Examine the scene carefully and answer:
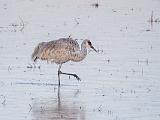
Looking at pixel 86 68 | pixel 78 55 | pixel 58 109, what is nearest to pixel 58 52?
pixel 78 55

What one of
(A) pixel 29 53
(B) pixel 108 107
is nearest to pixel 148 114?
(B) pixel 108 107

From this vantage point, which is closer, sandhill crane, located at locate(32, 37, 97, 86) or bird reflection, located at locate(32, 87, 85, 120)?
bird reflection, located at locate(32, 87, 85, 120)

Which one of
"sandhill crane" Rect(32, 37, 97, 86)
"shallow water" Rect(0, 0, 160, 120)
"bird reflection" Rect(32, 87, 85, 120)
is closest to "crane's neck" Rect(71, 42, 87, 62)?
"sandhill crane" Rect(32, 37, 97, 86)

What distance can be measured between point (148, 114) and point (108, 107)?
745 mm

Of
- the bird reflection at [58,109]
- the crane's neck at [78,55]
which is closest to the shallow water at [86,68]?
the bird reflection at [58,109]

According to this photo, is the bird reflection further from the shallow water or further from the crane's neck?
the crane's neck

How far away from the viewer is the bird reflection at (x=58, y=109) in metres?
12.2

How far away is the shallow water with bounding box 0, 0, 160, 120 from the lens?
41.7 ft

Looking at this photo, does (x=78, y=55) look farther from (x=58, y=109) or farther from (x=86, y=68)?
(x=58, y=109)

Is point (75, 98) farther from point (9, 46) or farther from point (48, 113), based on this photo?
point (9, 46)

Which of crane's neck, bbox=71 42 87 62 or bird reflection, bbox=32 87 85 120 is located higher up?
crane's neck, bbox=71 42 87 62

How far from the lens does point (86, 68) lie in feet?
53.2

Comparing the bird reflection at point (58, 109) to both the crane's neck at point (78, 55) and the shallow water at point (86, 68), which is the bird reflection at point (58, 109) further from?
the crane's neck at point (78, 55)

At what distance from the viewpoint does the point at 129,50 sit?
18.6 metres
